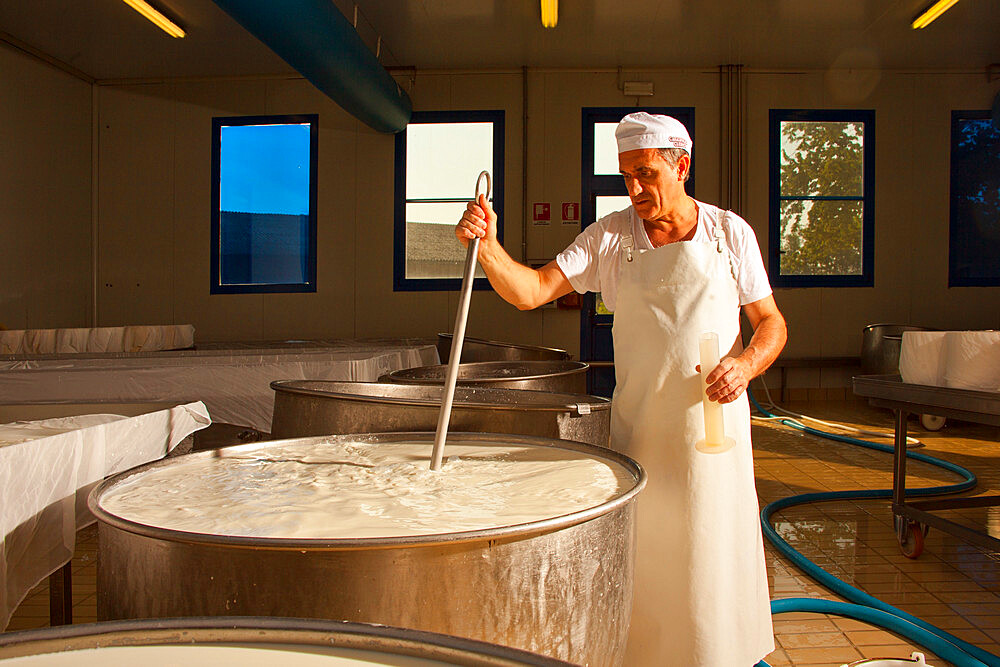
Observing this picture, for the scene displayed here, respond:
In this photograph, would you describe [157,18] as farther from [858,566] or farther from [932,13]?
[932,13]

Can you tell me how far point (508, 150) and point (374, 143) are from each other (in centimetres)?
138

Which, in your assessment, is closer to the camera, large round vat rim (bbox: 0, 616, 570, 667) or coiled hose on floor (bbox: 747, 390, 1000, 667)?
large round vat rim (bbox: 0, 616, 570, 667)

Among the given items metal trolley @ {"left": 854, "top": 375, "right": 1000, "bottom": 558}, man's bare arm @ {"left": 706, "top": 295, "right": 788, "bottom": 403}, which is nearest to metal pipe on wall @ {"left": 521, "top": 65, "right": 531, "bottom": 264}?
metal trolley @ {"left": 854, "top": 375, "right": 1000, "bottom": 558}

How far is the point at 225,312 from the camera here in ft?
24.2

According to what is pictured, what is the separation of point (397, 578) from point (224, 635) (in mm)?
267

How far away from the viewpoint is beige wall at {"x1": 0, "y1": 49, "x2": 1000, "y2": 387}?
23.9ft

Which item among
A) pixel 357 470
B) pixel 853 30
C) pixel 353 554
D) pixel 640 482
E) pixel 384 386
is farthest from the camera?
pixel 853 30

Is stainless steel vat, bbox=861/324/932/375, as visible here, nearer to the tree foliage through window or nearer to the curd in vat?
the tree foliage through window

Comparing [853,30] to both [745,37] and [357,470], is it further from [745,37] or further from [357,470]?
[357,470]

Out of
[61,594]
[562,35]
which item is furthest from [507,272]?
[562,35]

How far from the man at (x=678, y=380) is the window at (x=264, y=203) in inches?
235

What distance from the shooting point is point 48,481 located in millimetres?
1355

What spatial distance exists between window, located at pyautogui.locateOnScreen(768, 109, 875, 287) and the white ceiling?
637mm

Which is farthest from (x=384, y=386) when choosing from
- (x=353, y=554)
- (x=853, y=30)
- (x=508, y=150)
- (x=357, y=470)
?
(x=853, y=30)
